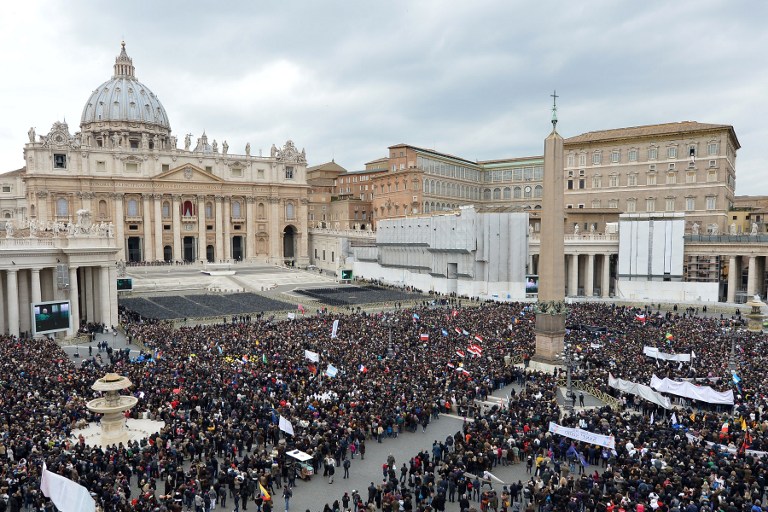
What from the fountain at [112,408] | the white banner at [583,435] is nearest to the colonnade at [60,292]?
the fountain at [112,408]

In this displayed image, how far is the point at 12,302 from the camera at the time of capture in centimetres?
3281

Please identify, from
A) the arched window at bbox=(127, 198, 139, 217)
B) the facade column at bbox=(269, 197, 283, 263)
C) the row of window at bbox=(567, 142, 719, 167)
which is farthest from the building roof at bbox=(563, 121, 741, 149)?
the arched window at bbox=(127, 198, 139, 217)

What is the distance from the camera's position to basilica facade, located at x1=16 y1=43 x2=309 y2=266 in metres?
77.9

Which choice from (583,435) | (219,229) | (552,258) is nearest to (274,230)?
(219,229)

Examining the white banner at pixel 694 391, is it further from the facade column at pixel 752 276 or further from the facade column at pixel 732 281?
the facade column at pixel 732 281

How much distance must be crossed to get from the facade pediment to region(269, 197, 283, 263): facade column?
892 cm

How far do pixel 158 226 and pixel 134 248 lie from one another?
5.03 m

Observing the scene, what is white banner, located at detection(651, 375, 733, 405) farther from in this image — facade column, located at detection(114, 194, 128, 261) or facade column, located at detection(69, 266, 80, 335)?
facade column, located at detection(114, 194, 128, 261)

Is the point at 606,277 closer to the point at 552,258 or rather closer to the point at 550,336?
the point at 552,258

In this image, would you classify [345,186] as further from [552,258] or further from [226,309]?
[552,258]

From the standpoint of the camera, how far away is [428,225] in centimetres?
5928

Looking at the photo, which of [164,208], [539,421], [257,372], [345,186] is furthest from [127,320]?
[345,186]

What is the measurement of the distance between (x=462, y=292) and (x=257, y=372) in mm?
34441

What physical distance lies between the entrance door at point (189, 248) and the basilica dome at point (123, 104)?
29847 mm
